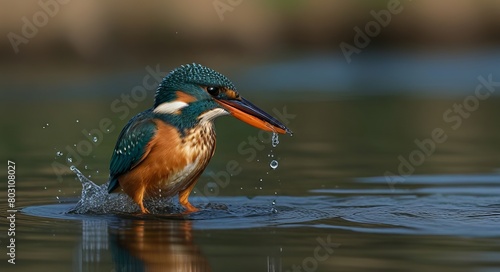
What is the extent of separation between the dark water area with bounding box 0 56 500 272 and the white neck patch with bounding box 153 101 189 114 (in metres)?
0.73

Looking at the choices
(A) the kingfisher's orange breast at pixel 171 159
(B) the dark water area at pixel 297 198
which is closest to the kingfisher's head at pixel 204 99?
(A) the kingfisher's orange breast at pixel 171 159

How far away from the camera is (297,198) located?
8961mm

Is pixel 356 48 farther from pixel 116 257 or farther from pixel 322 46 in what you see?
pixel 116 257

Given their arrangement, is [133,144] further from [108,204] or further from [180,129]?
[108,204]

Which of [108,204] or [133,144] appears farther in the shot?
[108,204]

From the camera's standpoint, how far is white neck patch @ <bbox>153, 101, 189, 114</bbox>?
27.1ft

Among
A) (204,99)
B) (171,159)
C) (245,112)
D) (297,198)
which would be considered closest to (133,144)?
(171,159)

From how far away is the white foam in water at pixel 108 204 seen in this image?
8508mm

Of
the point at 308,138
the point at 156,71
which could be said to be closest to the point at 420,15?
the point at 156,71

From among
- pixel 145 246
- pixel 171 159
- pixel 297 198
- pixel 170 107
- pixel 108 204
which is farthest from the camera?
pixel 297 198

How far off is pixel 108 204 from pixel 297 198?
143cm

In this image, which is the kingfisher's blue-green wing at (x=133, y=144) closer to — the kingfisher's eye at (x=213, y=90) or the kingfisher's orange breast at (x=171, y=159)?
the kingfisher's orange breast at (x=171, y=159)

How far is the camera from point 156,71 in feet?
70.1

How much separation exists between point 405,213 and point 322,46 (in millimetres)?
16468
